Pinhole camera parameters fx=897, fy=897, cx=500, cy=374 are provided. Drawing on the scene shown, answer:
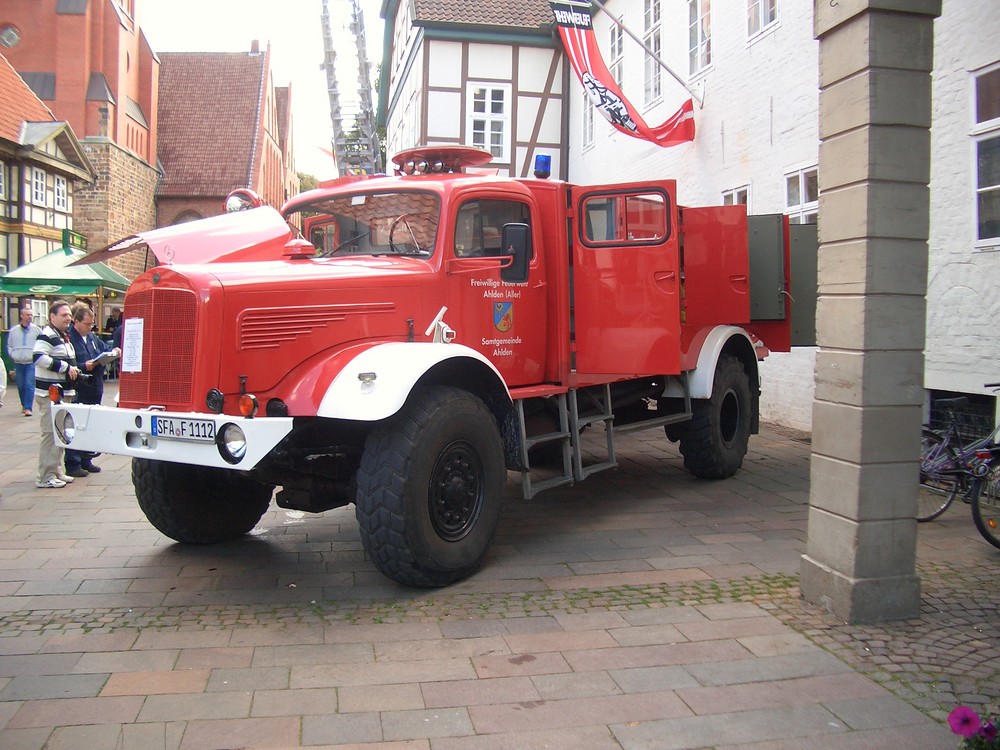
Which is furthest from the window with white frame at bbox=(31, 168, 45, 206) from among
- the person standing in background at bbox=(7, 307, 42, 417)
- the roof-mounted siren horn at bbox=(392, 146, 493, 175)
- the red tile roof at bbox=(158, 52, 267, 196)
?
the roof-mounted siren horn at bbox=(392, 146, 493, 175)

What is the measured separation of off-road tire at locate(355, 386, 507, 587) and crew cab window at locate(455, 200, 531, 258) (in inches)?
47.0

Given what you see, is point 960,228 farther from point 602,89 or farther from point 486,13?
point 486,13

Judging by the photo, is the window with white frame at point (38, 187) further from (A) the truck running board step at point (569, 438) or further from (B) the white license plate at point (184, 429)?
(B) the white license plate at point (184, 429)

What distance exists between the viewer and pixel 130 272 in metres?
35.1

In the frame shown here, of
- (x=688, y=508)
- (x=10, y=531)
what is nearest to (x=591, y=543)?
(x=688, y=508)

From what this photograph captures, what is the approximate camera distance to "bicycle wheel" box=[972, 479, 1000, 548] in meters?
5.71

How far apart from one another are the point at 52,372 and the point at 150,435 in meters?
3.94

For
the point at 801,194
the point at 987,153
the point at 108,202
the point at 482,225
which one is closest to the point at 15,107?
the point at 108,202

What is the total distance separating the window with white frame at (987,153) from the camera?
7.55m

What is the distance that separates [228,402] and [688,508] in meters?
3.97

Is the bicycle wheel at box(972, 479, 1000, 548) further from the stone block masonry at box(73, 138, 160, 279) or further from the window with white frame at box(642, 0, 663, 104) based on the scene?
the stone block masonry at box(73, 138, 160, 279)

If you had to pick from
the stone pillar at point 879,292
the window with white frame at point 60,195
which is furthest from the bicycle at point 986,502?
the window with white frame at point 60,195

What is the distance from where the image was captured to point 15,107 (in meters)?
25.0

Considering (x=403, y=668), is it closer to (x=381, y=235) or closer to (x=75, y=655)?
(x=75, y=655)
